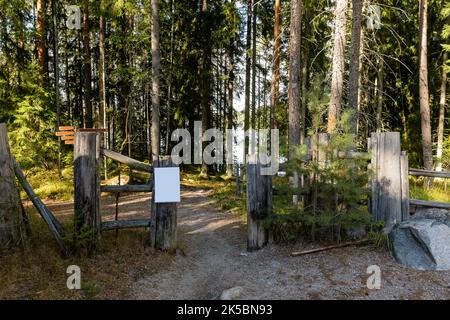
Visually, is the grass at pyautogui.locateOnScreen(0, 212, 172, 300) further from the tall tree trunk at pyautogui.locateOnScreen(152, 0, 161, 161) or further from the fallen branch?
the tall tree trunk at pyautogui.locateOnScreen(152, 0, 161, 161)

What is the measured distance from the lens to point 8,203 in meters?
5.48

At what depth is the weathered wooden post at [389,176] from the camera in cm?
644

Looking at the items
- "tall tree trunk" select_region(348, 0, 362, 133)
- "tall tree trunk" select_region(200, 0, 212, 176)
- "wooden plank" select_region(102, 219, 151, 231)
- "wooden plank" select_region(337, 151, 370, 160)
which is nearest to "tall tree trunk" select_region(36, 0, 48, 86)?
"tall tree trunk" select_region(200, 0, 212, 176)

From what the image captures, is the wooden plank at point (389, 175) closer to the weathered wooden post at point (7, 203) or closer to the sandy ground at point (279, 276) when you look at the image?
the sandy ground at point (279, 276)

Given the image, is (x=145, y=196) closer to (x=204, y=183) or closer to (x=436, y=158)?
(x=204, y=183)

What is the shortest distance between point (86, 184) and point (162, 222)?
1.50 m

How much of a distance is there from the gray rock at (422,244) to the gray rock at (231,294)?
9.62 ft

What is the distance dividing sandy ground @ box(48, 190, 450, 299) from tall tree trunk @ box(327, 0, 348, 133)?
3.67 metres

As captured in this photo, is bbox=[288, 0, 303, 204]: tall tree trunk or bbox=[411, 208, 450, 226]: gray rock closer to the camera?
bbox=[411, 208, 450, 226]: gray rock

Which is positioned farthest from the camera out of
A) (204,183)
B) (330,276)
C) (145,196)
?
(204,183)

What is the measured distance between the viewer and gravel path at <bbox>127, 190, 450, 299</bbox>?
483cm

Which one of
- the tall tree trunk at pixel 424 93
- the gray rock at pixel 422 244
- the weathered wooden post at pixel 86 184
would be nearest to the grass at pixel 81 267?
Result: the weathered wooden post at pixel 86 184

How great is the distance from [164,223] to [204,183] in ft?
38.2
